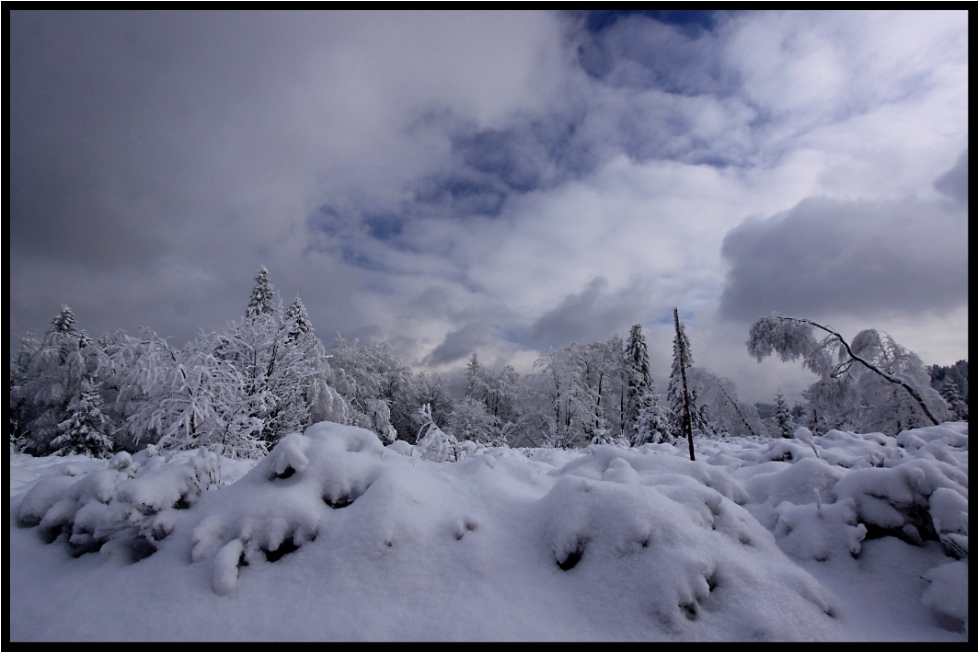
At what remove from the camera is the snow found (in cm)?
235

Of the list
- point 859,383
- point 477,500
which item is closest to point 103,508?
point 477,500

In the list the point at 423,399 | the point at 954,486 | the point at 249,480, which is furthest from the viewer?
the point at 423,399

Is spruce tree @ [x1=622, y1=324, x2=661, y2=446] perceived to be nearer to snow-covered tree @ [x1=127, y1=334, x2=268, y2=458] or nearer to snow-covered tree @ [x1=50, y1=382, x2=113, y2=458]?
snow-covered tree @ [x1=127, y1=334, x2=268, y2=458]

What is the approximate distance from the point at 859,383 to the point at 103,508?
16161 mm

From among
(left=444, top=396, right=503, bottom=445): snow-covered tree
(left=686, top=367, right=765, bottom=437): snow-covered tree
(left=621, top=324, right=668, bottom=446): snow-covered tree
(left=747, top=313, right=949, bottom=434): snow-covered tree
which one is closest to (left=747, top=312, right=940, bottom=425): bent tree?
(left=747, top=313, right=949, bottom=434): snow-covered tree

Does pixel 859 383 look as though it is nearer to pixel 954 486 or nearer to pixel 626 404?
pixel 954 486

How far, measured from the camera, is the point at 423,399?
123ft

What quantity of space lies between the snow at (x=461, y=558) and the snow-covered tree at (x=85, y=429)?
2871 cm

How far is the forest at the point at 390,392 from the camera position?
984 cm

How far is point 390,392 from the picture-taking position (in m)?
36.3

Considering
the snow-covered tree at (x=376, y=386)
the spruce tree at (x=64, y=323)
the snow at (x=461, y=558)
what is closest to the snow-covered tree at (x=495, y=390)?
the snow-covered tree at (x=376, y=386)

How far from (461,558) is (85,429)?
3274cm

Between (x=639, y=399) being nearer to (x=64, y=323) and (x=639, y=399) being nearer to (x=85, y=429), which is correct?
(x=85, y=429)

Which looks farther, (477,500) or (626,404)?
(626,404)
